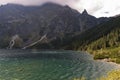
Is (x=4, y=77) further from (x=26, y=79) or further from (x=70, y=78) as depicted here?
(x=70, y=78)

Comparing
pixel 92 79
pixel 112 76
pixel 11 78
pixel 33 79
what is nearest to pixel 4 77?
pixel 11 78

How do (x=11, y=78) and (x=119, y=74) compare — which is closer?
(x=119, y=74)

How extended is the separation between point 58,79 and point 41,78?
7.61m

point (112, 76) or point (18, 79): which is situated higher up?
point (112, 76)

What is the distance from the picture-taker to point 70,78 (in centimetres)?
11206

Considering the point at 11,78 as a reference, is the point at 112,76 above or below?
above

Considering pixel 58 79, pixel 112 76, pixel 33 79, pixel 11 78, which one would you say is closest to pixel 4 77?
pixel 11 78

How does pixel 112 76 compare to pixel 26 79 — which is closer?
pixel 112 76

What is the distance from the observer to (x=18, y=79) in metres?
106

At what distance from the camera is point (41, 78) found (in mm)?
110000

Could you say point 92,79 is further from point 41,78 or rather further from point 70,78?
point 41,78

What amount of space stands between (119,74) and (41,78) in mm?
70177

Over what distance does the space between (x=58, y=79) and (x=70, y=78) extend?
21.2ft

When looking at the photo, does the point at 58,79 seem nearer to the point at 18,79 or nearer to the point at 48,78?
the point at 48,78
